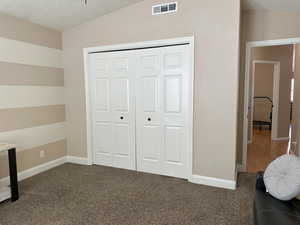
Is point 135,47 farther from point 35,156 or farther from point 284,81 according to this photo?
point 284,81

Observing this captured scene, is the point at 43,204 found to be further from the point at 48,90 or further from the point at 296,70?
the point at 296,70

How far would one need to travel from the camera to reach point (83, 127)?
415 cm

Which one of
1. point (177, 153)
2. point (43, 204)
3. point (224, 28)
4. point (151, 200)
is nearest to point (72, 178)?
point (43, 204)

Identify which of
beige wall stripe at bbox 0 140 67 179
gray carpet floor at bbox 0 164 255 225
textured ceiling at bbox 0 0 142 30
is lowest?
gray carpet floor at bbox 0 164 255 225

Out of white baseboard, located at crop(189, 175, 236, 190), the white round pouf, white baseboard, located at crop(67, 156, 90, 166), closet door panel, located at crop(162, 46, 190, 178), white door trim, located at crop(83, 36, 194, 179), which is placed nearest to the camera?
the white round pouf

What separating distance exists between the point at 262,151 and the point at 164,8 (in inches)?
153

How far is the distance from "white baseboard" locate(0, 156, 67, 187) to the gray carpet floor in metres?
0.12

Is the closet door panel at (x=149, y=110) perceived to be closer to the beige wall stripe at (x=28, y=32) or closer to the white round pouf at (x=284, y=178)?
the beige wall stripe at (x=28, y=32)

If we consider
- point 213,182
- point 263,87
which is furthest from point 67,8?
point 263,87

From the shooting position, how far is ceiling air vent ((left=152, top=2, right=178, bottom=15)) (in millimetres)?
3289

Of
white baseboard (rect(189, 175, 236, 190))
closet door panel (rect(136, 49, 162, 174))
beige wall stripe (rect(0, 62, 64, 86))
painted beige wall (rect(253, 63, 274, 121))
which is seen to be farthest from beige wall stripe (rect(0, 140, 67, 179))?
painted beige wall (rect(253, 63, 274, 121))

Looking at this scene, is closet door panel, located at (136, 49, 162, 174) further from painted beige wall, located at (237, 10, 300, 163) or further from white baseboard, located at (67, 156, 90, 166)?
painted beige wall, located at (237, 10, 300, 163)

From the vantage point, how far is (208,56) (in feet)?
10.3

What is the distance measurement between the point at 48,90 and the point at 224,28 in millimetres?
3105
